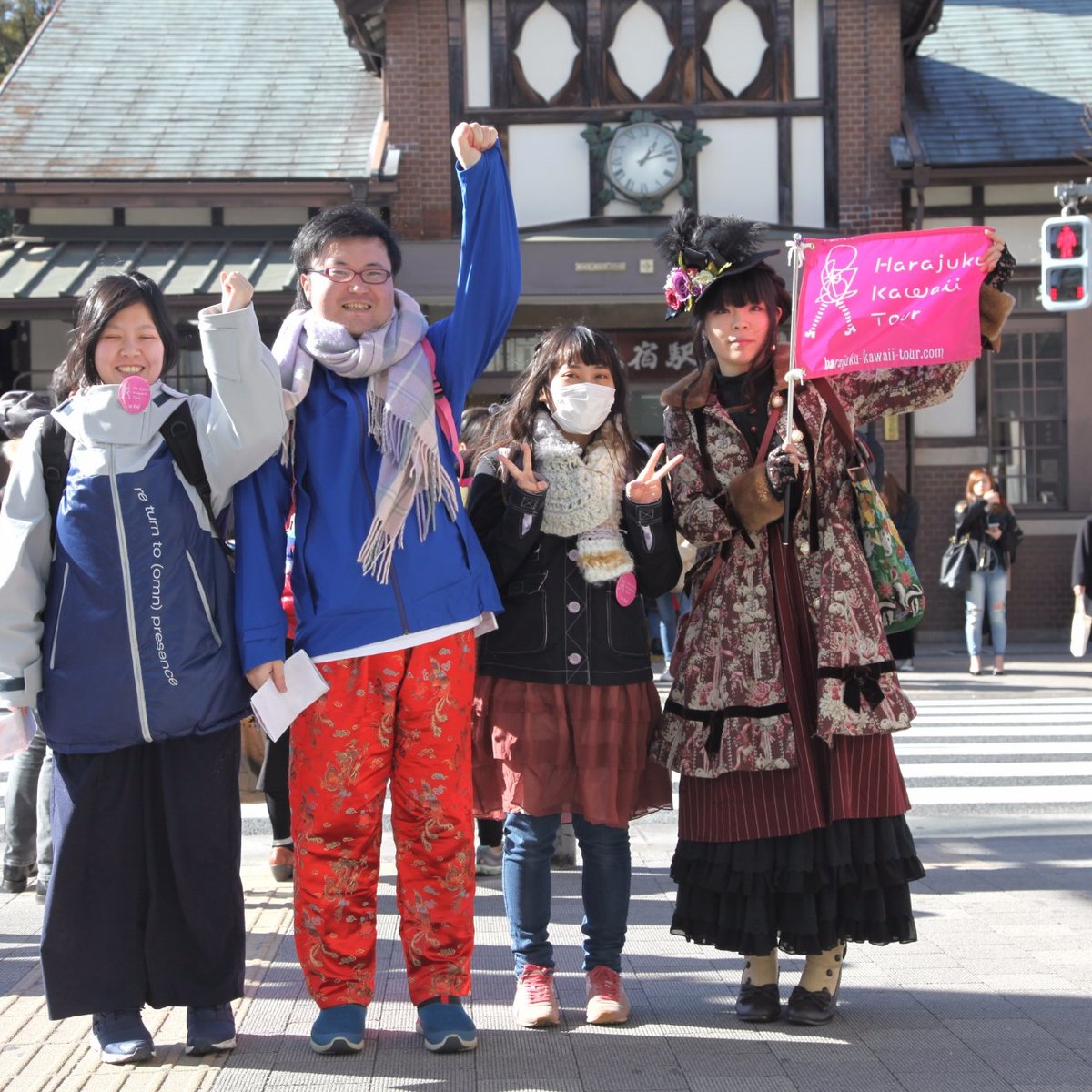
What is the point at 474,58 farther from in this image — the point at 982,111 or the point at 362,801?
the point at 362,801

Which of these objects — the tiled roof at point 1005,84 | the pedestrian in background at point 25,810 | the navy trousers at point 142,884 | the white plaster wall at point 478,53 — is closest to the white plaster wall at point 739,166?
the tiled roof at point 1005,84

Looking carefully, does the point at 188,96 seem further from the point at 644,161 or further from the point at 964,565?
the point at 964,565

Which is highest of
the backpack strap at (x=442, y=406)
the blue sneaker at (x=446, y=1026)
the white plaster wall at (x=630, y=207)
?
the white plaster wall at (x=630, y=207)

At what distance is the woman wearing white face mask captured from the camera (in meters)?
4.05

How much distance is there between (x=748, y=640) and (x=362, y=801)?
1113 millimetres

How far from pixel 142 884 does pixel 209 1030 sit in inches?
15.9

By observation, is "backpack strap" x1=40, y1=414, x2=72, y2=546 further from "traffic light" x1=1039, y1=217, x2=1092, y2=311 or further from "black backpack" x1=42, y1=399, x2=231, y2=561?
"traffic light" x1=1039, y1=217, x2=1092, y2=311

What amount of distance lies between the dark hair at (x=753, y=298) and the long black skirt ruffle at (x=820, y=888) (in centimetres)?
124

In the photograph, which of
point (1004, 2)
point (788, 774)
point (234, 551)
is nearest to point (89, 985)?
point (234, 551)

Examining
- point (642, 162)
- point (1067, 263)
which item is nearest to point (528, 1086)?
point (1067, 263)

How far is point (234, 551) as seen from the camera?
380cm

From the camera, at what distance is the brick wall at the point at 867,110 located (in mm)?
A: 16047

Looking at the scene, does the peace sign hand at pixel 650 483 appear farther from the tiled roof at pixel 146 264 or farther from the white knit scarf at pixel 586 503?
the tiled roof at pixel 146 264

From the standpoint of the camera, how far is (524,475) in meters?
4.07
